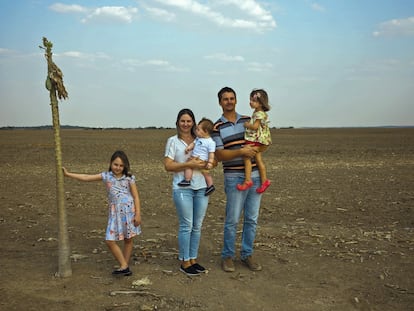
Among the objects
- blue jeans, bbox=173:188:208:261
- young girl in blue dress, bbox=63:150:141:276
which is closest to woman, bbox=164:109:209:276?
blue jeans, bbox=173:188:208:261

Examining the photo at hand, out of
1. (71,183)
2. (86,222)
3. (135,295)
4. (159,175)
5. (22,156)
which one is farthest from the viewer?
(22,156)

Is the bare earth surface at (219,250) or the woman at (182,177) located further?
the woman at (182,177)

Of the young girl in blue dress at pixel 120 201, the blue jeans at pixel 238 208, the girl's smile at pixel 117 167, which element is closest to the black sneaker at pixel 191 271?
the blue jeans at pixel 238 208

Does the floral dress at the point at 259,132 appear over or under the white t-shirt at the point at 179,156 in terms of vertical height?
over

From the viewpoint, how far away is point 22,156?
23.6m

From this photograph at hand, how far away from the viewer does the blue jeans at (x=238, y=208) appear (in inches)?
240

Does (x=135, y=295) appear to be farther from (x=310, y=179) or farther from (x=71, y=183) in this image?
(x=310, y=179)

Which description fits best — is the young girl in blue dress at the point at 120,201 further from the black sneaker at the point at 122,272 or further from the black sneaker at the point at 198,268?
the black sneaker at the point at 198,268

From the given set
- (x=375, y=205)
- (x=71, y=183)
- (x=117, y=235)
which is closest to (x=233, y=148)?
(x=117, y=235)

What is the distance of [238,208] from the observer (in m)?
6.18

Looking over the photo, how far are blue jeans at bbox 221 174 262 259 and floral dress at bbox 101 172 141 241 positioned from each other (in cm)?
123

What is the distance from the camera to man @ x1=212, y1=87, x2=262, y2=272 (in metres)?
5.91

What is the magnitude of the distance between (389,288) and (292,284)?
117 cm

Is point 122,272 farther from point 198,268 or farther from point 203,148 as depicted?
point 203,148
